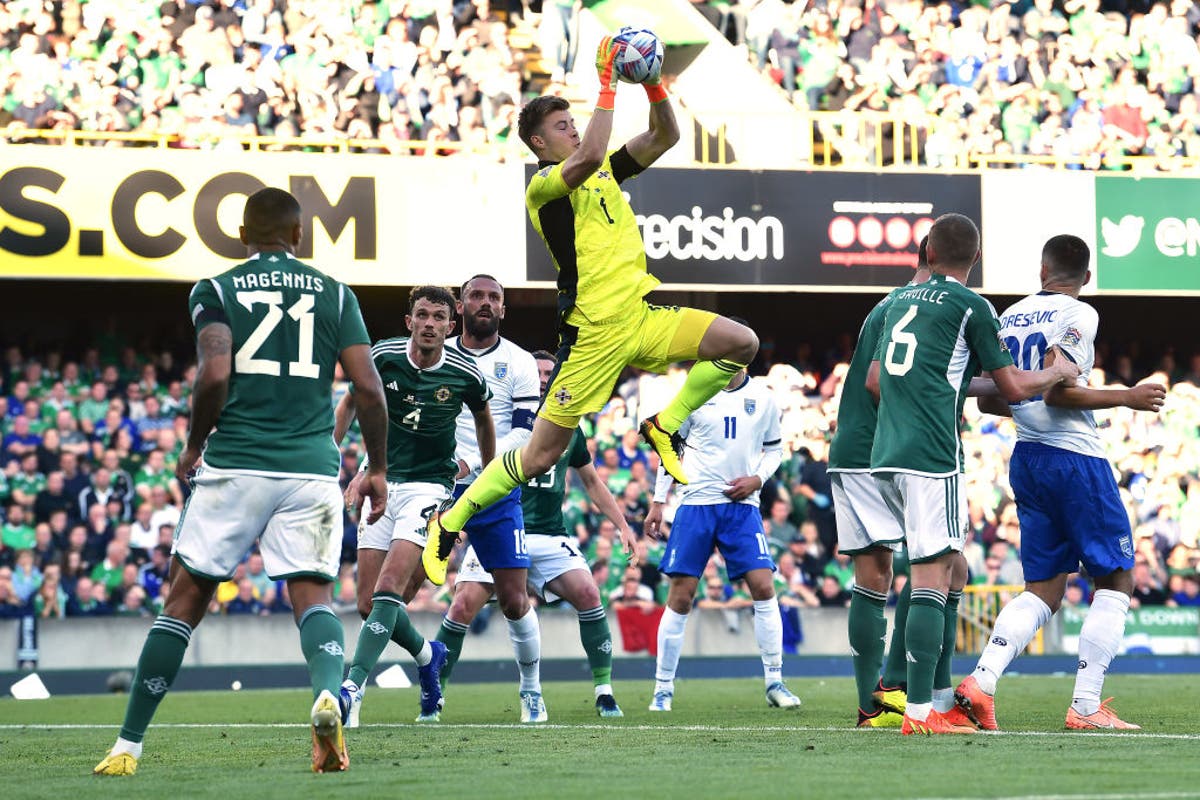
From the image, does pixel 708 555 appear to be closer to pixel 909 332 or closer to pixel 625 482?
pixel 909 332

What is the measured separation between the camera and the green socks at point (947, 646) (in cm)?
912

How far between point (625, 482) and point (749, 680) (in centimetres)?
434

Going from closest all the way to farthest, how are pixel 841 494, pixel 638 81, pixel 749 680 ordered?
1. pixel 638 81
2. pixel 841 494
3. pixel 749 680

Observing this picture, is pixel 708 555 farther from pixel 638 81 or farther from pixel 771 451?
pixel 638 81

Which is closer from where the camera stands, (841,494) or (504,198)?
(841,494)

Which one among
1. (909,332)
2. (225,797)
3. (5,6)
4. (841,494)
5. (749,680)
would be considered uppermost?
(5,6)

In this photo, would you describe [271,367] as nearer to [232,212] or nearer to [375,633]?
[375,633]

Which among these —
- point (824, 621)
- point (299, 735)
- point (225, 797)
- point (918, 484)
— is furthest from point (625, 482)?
point (225, 797)

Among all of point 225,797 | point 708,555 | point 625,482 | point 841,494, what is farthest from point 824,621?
point 225,797

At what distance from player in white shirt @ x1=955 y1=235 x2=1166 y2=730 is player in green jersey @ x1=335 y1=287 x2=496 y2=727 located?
2884mm

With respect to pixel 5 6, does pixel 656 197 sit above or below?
below

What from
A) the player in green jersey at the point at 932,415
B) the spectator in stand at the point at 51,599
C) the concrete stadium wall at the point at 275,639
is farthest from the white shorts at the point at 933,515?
the spectator in stand at the point at 51,599

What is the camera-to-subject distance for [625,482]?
864 inches

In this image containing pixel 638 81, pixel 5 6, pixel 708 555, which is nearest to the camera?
pixel 638 81
